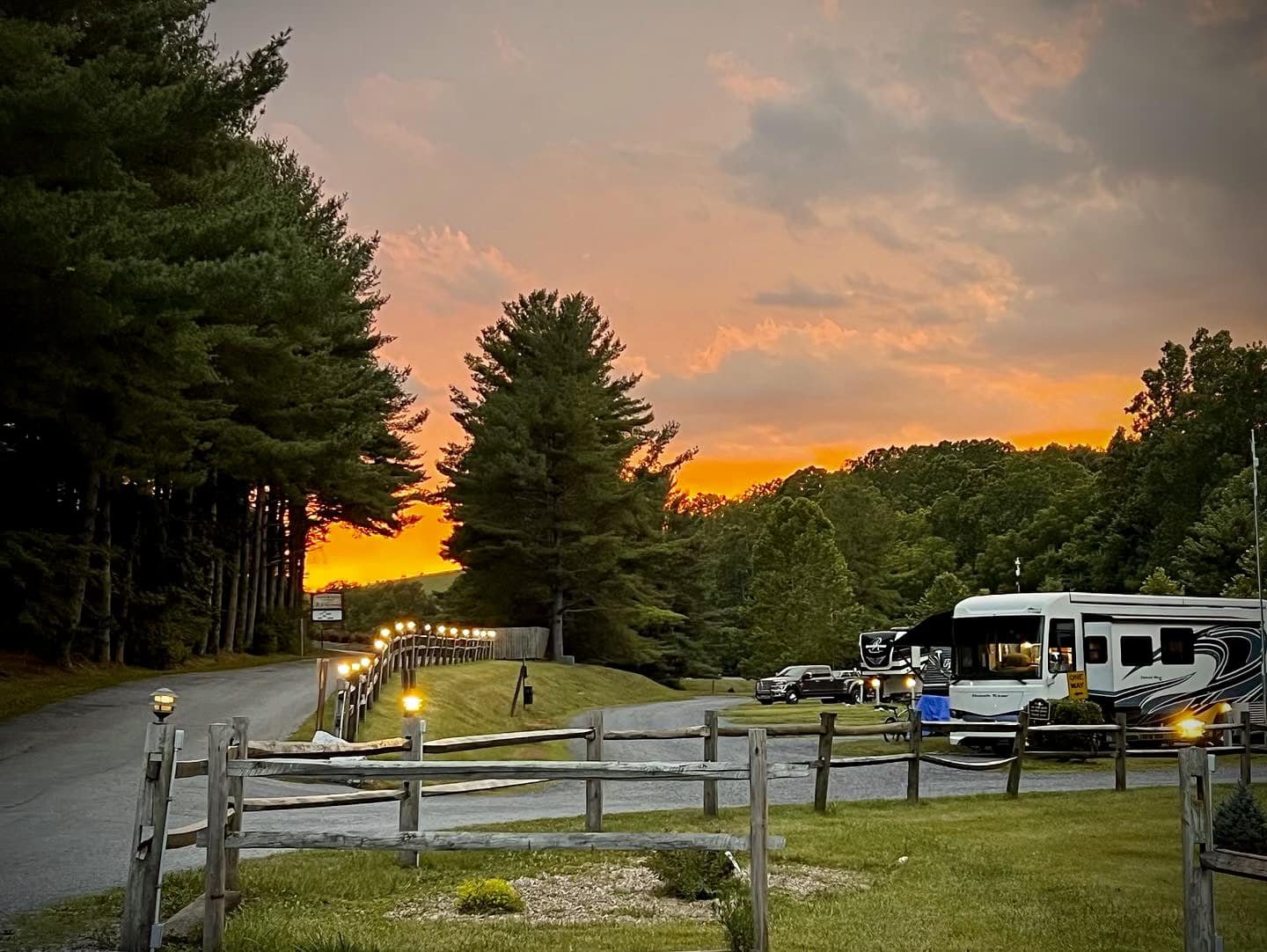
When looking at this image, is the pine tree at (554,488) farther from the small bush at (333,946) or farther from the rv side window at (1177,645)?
the small bush at (333,946)

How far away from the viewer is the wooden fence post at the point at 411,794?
33.8 feet

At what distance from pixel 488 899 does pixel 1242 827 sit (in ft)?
18.9

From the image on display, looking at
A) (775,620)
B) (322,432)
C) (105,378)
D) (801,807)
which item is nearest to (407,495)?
(322,432)

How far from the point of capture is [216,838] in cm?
776

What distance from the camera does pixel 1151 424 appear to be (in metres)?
71.2

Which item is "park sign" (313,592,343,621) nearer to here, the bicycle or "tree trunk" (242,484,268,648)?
the bicycle

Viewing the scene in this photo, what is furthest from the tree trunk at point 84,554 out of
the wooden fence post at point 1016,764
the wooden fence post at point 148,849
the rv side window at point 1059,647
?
the wooden fence post at point 148,849

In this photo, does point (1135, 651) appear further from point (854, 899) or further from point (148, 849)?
point (148, 849)

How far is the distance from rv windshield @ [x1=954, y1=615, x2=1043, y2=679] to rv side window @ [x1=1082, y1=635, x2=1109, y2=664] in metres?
1.00

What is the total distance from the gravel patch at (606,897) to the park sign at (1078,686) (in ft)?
45.4

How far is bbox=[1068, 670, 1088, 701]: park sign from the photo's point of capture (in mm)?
22984

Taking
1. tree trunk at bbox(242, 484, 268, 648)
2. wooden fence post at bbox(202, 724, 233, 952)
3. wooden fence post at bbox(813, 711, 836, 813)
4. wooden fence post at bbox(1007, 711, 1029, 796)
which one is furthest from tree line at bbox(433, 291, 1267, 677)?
wooden fence post at bbox(202, 724, 233, 952)

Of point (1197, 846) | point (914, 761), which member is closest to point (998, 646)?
point (914, 761)

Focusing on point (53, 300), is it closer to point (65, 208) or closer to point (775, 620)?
point (65, 208)
